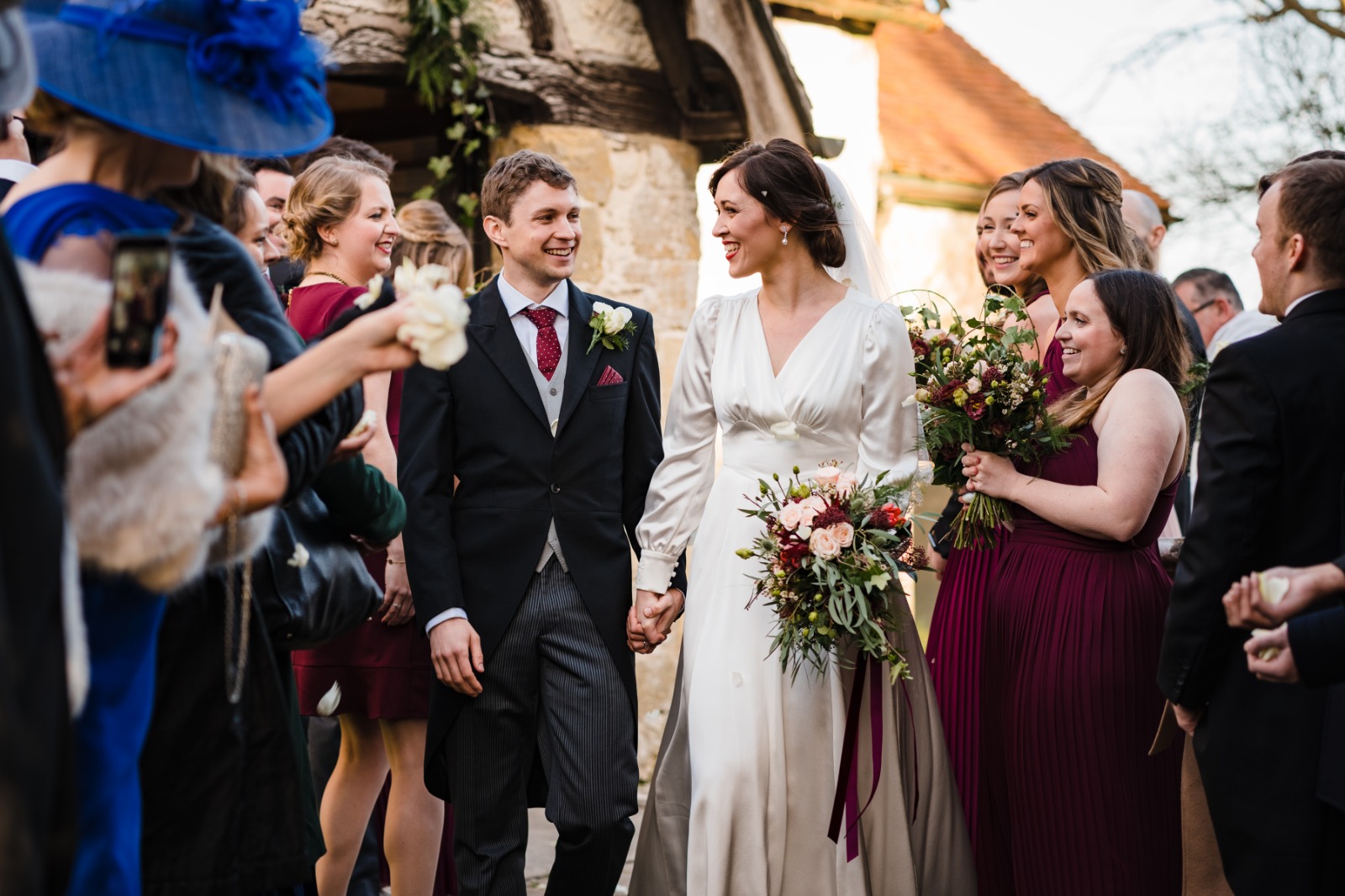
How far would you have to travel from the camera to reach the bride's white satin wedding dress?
13.3ft

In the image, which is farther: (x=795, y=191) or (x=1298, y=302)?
(x=795, y=191)

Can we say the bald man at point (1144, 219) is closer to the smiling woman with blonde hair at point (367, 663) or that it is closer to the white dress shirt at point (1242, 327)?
the white dress shirt at point (1242, 327)

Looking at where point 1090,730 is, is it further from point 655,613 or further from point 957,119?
point 957,119

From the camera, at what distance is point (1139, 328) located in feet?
14.3

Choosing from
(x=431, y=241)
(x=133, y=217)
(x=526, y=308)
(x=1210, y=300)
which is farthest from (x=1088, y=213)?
(x=133, y=217)

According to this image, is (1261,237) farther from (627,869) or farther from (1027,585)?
(627,869)

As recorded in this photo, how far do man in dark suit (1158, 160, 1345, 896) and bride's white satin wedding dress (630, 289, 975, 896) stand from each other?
1038 mm

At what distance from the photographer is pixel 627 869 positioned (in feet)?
19.7

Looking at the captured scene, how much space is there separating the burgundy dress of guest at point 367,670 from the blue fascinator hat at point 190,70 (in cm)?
217

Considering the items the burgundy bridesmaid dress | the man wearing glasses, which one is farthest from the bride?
the man wearing glasses

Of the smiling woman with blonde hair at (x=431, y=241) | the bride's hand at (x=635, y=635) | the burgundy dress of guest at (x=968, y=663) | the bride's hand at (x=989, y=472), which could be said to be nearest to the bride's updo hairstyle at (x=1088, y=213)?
the burgundy dress of guest at (x=968, y=663)

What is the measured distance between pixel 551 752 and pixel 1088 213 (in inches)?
112

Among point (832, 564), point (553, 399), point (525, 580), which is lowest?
point (525, 580)

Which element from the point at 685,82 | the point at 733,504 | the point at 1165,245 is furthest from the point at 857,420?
the point at 1165,245
